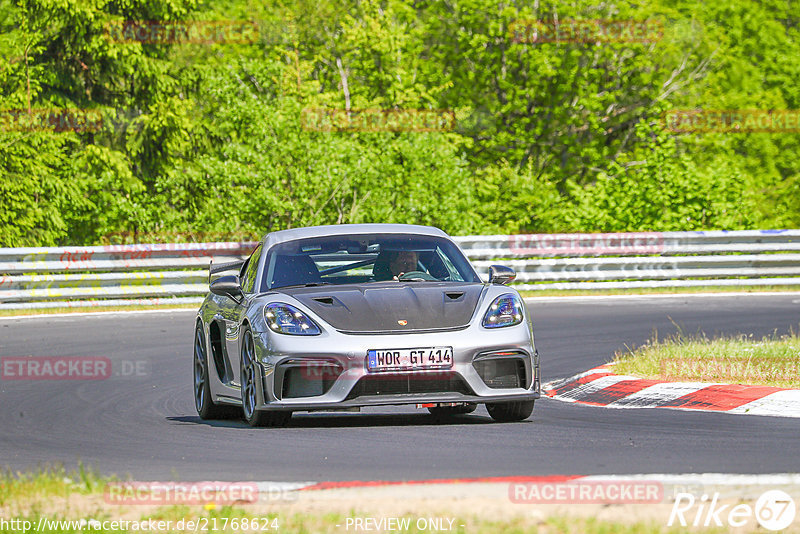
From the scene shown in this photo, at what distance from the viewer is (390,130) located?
32.8 metres

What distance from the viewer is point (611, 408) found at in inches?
376

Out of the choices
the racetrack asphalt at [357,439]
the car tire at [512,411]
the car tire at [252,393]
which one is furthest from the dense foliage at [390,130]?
the car tire at [512,411]

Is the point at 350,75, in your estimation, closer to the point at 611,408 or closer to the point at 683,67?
the point at 683,67

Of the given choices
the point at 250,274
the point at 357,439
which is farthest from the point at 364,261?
the point at 357,439

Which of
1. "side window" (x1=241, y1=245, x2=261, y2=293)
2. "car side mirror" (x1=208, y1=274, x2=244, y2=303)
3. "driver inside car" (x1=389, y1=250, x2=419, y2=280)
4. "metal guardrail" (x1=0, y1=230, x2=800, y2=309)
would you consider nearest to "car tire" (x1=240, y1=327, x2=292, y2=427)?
"car side mirror" (x1=208, y1=274, x2=244, y2=303)

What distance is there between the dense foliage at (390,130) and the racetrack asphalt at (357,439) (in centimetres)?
1401

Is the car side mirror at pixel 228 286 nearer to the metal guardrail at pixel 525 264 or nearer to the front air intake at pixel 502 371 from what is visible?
the front air intake at pixel 502 371

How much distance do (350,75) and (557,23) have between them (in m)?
6.87

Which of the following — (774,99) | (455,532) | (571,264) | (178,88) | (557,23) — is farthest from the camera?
(774,99)

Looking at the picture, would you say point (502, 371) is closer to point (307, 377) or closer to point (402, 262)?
point (307, 377)

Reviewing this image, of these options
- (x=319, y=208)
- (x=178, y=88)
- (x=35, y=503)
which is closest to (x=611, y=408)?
(x=35, y=503)

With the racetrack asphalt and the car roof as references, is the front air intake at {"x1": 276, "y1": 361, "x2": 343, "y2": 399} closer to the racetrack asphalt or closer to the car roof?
the racetrack asphalt

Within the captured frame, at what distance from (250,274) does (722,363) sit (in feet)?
12.5

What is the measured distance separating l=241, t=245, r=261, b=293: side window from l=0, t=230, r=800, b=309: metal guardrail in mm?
10759
